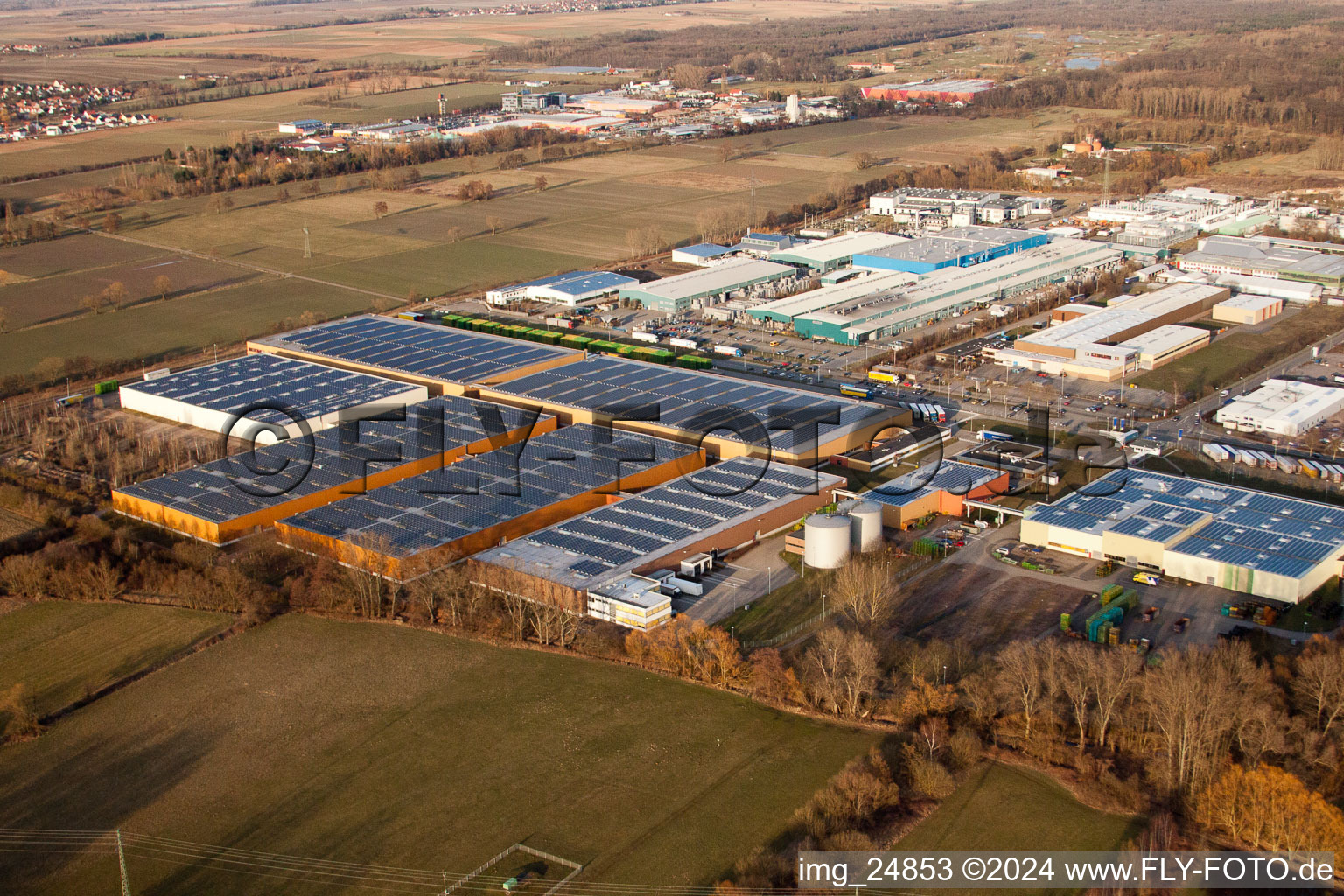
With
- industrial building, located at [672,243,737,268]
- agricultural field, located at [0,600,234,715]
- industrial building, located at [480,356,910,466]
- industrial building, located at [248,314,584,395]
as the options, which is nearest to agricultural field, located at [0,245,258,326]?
industrial building, located at [248,314,584,395]

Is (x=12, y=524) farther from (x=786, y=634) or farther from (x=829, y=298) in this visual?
(x=829, y=298)

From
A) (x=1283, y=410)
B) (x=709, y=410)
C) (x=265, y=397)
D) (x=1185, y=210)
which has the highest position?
(x=1185, y=210)

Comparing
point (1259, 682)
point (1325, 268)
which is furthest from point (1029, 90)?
point (1259, 682)

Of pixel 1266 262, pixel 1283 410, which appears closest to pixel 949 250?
pixel 1266 262

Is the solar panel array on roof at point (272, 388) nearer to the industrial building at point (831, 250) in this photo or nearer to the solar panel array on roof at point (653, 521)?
the solar panel array on roof at point (653, 521)

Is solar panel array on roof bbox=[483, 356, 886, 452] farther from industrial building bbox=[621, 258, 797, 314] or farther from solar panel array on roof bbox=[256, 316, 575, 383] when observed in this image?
industrial building bbox=[621, 258, 797, 314]

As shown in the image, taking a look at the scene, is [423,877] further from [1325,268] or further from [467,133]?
[467,133]
